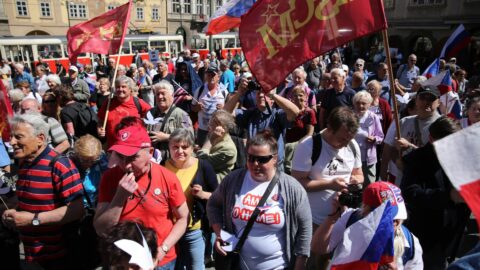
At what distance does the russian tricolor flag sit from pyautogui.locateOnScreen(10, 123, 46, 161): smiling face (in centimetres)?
216

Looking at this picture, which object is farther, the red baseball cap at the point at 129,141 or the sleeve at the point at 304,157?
the sleeve at the point at 304,157

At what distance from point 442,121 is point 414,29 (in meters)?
26.5

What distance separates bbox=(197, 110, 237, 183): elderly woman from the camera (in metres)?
3.44

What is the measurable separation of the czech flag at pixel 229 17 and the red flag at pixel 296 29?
3.93m

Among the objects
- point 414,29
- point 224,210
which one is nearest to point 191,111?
point 224,210

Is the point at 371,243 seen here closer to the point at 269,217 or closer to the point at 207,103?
the point at 269,217

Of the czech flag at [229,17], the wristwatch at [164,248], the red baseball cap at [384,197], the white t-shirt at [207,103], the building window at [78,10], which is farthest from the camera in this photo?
the building window at [78,10]

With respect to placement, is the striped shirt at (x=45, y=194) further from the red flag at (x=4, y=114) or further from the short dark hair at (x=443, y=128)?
the short dark hair at (x=443, y=128)

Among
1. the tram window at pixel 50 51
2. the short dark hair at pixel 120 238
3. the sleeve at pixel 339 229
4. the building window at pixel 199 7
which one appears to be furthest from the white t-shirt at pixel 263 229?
the building window at pixel 199 7

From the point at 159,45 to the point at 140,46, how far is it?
1.55 m

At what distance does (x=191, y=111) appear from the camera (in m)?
5.82

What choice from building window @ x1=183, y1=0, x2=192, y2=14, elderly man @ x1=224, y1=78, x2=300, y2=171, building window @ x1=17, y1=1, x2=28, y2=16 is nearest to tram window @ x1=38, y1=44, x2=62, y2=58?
elderly man @ x1=224, y1=78, x2=300, y2=171

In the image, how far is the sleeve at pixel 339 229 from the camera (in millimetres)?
2213

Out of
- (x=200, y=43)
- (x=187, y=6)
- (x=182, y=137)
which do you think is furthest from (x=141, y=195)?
(x=187, y=6)
